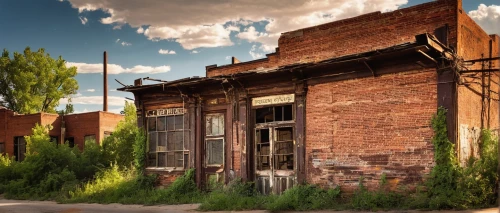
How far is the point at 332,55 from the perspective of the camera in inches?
574

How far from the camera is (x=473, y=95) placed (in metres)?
13.3

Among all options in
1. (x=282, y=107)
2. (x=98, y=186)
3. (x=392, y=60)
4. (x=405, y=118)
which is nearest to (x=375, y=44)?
(x=392, y=60)

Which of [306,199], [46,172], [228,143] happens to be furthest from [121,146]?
[306,199]

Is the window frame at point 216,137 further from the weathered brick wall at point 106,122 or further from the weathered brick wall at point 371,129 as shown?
the weathered brick wall at point 106,122

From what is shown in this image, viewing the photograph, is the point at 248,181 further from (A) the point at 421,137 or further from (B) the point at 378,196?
(A) the point at 421,137

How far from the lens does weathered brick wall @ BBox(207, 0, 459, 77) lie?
12.6 metres

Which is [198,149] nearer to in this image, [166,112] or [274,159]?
[166,112]

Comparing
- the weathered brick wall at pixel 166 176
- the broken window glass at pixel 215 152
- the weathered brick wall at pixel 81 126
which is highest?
the weathered brick wall at pixel 81 126

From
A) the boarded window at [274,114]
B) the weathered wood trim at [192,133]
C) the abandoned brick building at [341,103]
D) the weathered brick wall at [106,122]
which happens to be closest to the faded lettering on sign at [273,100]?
the abandoned brick building at [341,103]

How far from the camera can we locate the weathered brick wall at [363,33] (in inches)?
496

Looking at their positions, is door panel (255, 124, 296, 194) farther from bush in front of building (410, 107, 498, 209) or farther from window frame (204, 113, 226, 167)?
bush in front of building (410, 107, 498, 209)

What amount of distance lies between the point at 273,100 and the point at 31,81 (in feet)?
114

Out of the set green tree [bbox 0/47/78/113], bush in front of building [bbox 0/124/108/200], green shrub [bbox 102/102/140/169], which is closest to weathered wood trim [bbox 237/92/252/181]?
bush in front of building [bbox 0/124/108/200]

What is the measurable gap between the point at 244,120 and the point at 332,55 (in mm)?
3629
